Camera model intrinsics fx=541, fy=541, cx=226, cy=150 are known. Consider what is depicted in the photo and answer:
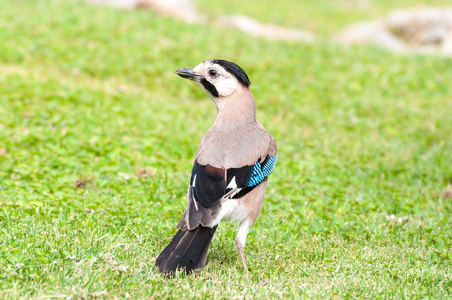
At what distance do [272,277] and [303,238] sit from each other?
4.23ft

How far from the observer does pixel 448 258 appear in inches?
220

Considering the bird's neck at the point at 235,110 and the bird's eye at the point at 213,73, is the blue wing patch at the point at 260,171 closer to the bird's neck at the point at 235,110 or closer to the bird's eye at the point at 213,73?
the bird's neck at the point at 235,110

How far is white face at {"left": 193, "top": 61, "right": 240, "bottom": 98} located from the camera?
541 centimetres

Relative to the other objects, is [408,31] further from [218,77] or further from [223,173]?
[223,173]

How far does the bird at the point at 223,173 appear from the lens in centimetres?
463

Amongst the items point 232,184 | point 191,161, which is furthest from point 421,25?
point 232,184

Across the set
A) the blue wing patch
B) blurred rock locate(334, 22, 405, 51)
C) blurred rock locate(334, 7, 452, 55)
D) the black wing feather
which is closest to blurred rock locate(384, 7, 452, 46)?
blurred rock locate(334, 7, 452, 55)

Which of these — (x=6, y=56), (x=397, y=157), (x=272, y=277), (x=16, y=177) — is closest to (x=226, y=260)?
(x=272, y=277)

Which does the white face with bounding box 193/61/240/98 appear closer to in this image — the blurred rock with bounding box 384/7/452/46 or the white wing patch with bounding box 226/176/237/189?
the white wing patch with bounding box 226/176/237/189

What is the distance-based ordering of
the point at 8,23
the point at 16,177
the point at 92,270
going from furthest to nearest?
the point at 8,23 < the point at 16,177 < the point at 92,270

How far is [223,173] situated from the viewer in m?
4.87

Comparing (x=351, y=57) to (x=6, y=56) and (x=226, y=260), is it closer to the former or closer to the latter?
(x=6, y=56)

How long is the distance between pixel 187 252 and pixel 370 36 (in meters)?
18.7

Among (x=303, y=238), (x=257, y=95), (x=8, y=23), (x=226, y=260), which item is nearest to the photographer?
(x=226, y=260)
